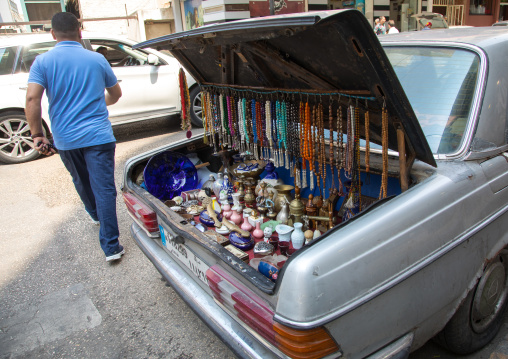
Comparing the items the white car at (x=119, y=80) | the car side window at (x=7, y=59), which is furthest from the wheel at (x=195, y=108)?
the car side window at (x=7, y=59)

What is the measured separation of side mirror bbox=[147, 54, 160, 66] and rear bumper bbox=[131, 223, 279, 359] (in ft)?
15.1

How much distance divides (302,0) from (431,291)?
1304 cm

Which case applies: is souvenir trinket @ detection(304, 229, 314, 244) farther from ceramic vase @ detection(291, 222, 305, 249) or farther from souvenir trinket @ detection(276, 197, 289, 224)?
souvenir trinket @ detection(276, 197, 289, 224)

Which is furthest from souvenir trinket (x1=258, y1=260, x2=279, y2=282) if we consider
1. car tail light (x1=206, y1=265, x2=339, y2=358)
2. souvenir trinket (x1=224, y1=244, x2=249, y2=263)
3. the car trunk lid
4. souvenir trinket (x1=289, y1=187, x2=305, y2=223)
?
the car trunk lid

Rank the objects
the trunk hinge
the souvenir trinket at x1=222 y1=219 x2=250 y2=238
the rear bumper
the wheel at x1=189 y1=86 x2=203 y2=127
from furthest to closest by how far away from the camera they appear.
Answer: the wheel at x1=189 y1=86 x2=203 y2=127 → the souvenir trinket at x1=222 y1=219 x2=250 y2=238 → the trunk hinge → the rear bumper

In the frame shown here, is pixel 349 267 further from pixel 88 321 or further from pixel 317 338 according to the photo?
pixel 88 321

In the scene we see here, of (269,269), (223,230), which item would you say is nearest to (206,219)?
(223,230)

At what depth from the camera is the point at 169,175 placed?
2939mm

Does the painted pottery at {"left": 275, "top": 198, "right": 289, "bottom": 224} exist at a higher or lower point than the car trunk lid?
lower

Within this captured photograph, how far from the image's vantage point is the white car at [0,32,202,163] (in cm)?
557

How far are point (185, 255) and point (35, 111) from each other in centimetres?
162

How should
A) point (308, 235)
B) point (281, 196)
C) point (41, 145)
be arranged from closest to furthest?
point (308, 235) → point (281, 196) → point (41, 145)

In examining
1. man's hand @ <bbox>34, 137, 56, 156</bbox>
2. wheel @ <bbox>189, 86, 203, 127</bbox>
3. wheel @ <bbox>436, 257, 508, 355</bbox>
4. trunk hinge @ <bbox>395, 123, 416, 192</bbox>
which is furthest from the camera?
wheel @ <bbox>189, 86, 203, 127</bbox>

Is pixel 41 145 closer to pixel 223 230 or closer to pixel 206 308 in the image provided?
pixel 223 230
